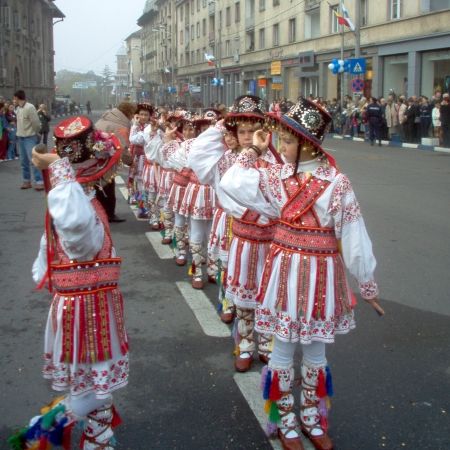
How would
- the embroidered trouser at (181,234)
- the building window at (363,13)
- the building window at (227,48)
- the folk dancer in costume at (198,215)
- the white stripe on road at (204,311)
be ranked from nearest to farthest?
the white stripe on road at (204,311)
the folk dancer in costume at (198,215)
the embroidered trouser at (181,234)
the building window at (363,13)
the building window at (227,48)

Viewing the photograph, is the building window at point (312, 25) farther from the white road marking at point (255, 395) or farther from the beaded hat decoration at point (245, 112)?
the white road marking at point (255, 395)

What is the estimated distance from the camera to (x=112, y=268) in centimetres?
321

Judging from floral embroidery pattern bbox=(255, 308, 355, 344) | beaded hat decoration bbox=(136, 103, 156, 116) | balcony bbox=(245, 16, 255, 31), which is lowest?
floral embroidery pattern bbox=(255, 308, 355, 344)

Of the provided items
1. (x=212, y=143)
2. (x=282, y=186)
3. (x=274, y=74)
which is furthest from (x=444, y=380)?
(x=274, y=74)

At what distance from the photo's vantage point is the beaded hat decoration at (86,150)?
3172 mm

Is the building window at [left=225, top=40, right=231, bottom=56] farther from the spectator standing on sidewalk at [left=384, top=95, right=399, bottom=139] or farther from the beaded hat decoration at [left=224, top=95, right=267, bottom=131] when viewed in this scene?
the beaded hat decoration at [left=224, top=95, right=267, bottom=131]

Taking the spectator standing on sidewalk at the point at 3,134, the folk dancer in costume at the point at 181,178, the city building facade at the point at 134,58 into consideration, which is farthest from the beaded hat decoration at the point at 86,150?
the city building facade at the point at 134,58

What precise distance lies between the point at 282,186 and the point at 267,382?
3.57 ft

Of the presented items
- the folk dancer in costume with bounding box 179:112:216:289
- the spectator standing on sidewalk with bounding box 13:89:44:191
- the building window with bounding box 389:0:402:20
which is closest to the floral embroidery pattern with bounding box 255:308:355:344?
the folk dancer in costume with bounding box 179:112:216:289

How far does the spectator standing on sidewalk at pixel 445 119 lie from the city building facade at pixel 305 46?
5.74 m

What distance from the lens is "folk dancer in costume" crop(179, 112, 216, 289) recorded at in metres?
6.52

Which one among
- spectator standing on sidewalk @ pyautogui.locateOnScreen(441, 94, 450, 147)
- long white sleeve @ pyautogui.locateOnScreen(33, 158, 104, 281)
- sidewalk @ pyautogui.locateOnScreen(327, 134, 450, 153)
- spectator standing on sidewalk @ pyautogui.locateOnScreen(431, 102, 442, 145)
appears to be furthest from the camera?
sidewalk @ pyautogui.locateOnScreen(327, 134, 450, 153)

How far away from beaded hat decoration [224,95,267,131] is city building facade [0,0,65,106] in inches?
1708

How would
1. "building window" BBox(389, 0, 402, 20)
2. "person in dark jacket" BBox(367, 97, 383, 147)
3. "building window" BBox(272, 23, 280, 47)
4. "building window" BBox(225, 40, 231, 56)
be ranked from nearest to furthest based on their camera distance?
"person in dark jacket" BBox(367, 97, 383, 147)
"building window" BBox(389, 0, 402, 20)
"building window" BBox(272, 23, 280, 47)
"building window" BBox(225, 40, 231, 56)
